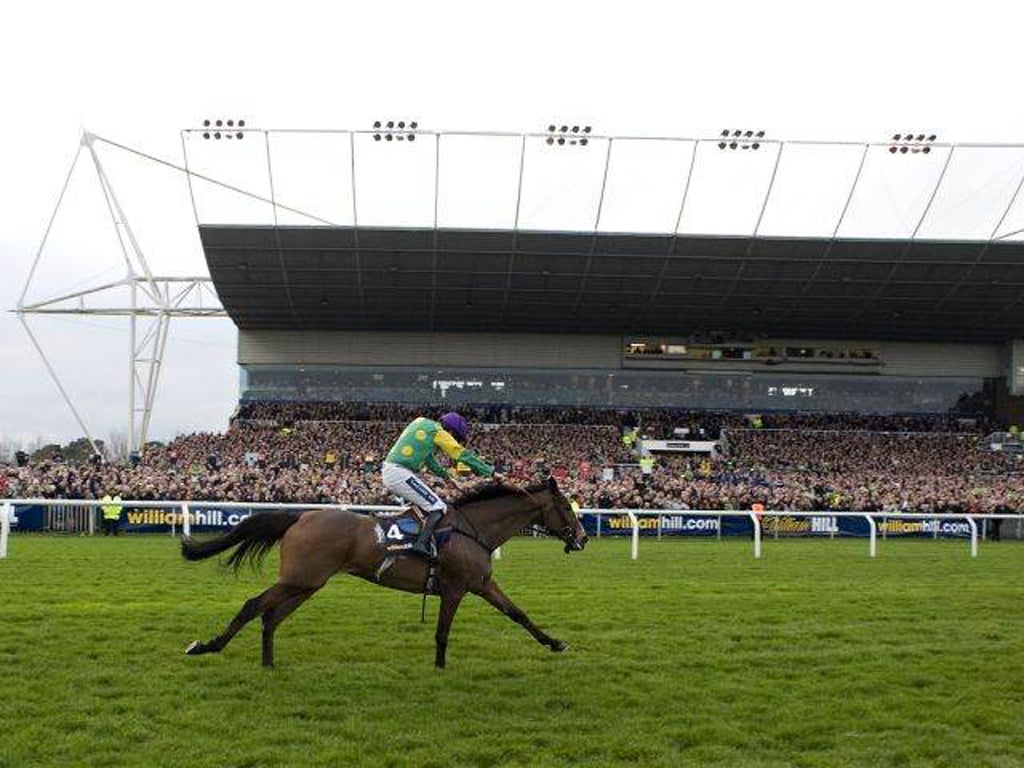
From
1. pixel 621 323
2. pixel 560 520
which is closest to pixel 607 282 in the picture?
pixel 621 323

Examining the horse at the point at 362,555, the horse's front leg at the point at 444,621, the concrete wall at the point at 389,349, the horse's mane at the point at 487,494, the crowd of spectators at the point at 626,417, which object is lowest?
the horse's front leg at the point at 444,621

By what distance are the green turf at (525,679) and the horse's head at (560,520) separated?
0.87 meters

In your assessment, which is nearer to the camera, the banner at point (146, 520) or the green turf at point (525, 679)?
the green turf at point (525, 679)

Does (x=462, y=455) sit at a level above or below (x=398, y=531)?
above

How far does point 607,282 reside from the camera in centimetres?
3588

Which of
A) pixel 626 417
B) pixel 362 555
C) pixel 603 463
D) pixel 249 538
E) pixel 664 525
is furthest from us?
pixel 626 417

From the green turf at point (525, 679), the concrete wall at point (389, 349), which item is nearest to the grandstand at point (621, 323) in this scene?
the concrete wall at point (389, 349)

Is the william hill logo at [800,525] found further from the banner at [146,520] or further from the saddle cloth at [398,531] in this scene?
→ the saddle cloth at [398,531]

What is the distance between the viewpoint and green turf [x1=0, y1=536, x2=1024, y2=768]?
17.6ft

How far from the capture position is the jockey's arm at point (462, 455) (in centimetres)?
718

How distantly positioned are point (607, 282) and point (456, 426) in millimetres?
28771

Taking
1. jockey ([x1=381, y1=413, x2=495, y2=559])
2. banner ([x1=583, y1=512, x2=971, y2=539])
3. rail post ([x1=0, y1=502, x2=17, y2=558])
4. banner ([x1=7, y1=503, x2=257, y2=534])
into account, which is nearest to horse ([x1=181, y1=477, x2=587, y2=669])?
jockey ([x1=381, y1=413, x2=495, y2=559])

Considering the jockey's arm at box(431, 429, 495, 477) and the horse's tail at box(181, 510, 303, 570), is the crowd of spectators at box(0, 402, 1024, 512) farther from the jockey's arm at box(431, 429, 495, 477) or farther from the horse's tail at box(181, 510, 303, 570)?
the jockey's arm at box(431, 429, 495, 477)

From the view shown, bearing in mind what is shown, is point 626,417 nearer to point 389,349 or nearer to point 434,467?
point 389,349
